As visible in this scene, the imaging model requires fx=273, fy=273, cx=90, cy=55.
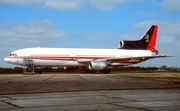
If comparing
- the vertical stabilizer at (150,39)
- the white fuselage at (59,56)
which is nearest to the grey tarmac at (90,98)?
the white fuselage at (59,56)

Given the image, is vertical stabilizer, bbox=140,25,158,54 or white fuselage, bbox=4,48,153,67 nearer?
white fuselage, bbox=4,48,153,67

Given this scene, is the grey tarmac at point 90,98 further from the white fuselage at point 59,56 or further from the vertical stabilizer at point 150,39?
the vertical stabilizer at point 150,39

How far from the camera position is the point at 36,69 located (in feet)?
127

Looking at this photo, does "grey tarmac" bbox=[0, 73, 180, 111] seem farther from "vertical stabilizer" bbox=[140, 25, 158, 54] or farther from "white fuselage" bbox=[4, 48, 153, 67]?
"vertical stabilizer" bbox=[140, 25, 158, 54]

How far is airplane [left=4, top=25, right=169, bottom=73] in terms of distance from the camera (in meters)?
36.3

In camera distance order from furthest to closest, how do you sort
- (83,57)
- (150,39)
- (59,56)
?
(150,39), (83,57), (59,56)

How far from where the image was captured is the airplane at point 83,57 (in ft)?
119

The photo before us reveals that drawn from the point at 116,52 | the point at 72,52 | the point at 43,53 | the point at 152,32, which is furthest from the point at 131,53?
the point at 43,53

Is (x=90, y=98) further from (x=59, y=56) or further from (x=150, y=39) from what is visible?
(x=150, y=39)

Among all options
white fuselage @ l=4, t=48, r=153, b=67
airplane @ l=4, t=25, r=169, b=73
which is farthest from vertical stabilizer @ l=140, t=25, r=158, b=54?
white fuselage @ l=4, t=48, r=153, b=67

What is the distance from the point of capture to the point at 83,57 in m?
38.8

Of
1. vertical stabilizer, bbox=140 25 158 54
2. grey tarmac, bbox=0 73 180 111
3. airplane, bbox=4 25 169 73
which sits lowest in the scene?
grey tarmac, bbox=0 73 180 111

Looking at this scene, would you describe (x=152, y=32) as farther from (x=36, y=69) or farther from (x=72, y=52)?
(x=36, y=69)

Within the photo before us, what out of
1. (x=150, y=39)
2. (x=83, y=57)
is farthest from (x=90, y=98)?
(x=150, y=39)
